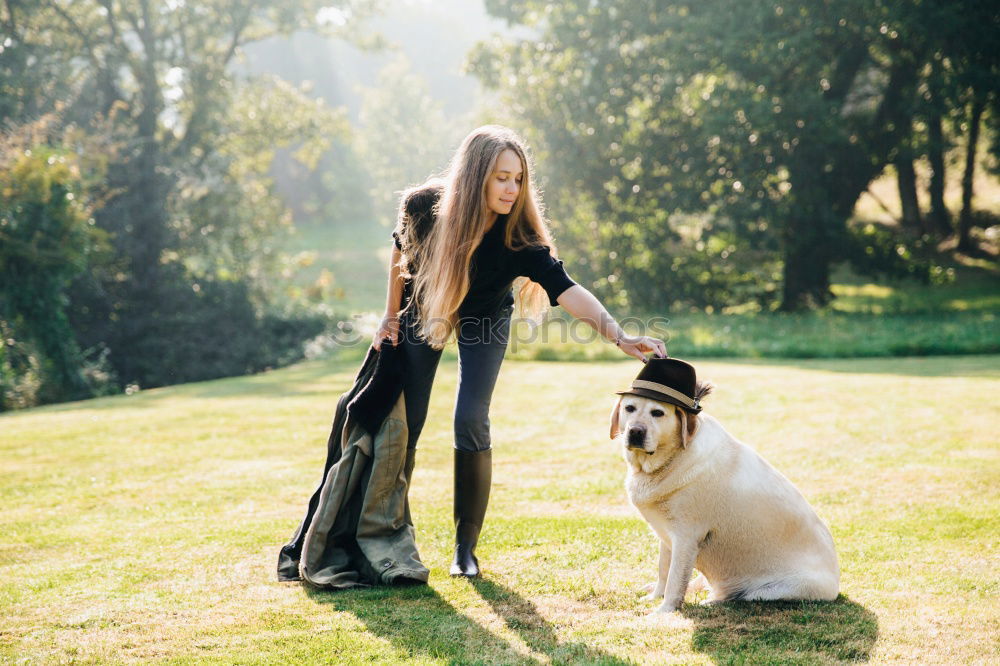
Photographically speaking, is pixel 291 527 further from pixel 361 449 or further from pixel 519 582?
pixel 519 582

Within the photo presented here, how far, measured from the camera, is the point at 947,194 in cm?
2853

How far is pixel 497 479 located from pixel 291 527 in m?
1.82

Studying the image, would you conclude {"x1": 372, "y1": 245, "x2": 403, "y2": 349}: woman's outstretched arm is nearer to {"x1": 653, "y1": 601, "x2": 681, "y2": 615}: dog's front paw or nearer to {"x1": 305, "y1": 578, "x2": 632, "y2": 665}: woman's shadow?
{"x1": 305, "y1": 578, "x2": 632, "y2": 665}: woman's shadow

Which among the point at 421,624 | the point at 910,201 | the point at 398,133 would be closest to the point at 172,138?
the point at 910,201

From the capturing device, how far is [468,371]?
398cm

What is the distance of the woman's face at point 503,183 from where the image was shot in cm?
372

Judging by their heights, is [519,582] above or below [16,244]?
below

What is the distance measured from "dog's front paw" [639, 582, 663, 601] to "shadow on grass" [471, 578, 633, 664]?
0.52m

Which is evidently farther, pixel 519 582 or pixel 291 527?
pixel 291 527

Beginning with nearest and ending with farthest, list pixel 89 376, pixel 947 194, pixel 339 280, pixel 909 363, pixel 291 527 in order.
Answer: pixel 291 527
pixel 909 363
pixel 89 376
pixel 947 194
pixel 339 280

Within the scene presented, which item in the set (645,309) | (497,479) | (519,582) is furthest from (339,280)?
(519,582)

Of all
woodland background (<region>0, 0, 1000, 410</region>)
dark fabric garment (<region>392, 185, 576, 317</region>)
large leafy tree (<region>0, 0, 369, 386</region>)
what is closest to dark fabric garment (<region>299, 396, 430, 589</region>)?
dark fabric garment (<region>392, 185, 576, 317</region>)

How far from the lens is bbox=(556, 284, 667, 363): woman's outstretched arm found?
3449 mm

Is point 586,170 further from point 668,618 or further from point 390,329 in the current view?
point 668,618
